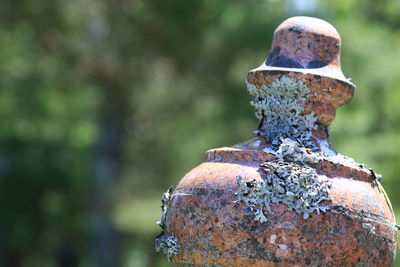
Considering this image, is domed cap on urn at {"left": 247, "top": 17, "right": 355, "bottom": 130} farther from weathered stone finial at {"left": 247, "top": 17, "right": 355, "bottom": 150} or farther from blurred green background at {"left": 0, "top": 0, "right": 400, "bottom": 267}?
blurred green background at {"left": 0, "top": 0, "right": 400, "bottom": 267}

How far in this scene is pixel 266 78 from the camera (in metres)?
3.93

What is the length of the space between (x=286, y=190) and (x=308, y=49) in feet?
2.43

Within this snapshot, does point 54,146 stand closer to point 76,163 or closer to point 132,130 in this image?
point 76,163

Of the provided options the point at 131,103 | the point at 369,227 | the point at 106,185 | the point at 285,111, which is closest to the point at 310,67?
the point at 285,111

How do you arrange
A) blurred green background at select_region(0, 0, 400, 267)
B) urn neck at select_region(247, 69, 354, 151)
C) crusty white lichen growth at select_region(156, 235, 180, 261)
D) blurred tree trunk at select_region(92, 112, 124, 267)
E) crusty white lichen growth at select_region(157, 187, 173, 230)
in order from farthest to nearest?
1. blurred tree trunk at select_region(92, 112, 124, 267)
2. blurred green background at select_region(0, 0, 400, 267)
3. crusty white lichen growth at select_region(157, 187, 173, 230)
4. urn neck at select_region(247, 69, 354, 151)
5. crusty white lichen growth at select_region(156, 235, 180, 261)

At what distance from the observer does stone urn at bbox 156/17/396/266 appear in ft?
11.6

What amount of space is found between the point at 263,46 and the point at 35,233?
8.68 meters

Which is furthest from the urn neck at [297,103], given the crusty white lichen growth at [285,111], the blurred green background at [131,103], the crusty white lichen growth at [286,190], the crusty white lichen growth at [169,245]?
the blurred green background at [131,103]

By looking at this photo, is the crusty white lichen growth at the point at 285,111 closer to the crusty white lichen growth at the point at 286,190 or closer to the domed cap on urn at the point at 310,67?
the domed cap on urn at the point at 310,67

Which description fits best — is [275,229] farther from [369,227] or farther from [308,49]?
[308,49]

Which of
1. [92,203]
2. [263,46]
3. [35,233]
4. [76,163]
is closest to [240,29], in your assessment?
[263,46]

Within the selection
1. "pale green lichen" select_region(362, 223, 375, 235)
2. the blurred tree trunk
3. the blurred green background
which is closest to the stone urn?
"pale green lichen" select_region(362, 223, 375, 235)

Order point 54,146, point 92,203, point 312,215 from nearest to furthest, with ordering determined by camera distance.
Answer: point 312,215 → point 92,203 → point 54,146

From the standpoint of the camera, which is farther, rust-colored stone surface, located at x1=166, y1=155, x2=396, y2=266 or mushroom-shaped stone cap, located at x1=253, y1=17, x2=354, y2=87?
mushroom-shaped stone cap, located at x1=253, y1=17, x2=354, y2=87
